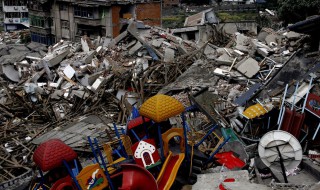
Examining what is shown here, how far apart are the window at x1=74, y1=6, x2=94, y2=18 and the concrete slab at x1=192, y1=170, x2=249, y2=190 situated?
28257 millimetres

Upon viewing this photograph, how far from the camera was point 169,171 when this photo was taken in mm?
8680

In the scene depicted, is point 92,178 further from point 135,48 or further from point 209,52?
point 135,48

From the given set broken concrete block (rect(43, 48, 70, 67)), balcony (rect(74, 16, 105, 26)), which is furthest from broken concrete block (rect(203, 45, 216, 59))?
balcony (rect(74, 16, 105, 26))

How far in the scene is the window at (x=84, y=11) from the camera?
34.9 meters

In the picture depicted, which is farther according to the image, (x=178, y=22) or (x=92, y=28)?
(x=178, y=22)

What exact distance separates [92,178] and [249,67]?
9688 millimetres

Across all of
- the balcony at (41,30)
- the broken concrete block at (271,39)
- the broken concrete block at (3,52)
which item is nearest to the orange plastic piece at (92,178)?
the broken concrete block at (271,39)

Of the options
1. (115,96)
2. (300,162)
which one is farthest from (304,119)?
(115,96)

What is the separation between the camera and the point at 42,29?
4069 cm

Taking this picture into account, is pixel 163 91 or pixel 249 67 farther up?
pixel 249 67

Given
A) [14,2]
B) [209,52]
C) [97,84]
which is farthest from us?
[14,2]

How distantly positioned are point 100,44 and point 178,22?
83.4ft

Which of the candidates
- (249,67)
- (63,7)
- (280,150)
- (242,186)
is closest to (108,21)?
(63,7)

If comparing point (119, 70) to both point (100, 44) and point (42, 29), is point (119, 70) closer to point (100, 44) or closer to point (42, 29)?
point (100, 44)
